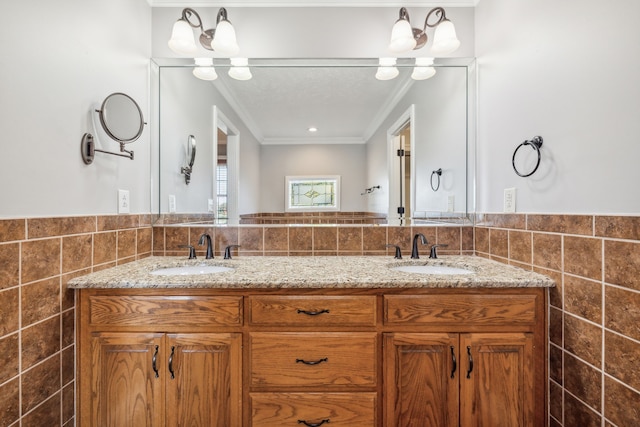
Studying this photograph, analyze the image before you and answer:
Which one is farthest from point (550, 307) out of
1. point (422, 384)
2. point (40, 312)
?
point (40, 312)

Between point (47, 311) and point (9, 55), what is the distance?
88 centimetres

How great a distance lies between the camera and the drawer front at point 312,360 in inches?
45.0

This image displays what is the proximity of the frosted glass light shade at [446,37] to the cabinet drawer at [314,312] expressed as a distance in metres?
1.43

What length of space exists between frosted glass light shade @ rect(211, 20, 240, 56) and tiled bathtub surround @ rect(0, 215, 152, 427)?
107 centimetres

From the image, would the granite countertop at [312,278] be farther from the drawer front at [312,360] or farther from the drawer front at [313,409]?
the drawer front at [313,409]

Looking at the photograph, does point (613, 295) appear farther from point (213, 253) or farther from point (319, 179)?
point (213, 253)

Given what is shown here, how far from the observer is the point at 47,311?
1079mm

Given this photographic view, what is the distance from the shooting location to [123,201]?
1475 millimetres

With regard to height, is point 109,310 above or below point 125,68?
below

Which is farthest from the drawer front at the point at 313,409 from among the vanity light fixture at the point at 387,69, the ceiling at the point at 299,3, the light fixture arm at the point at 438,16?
the ceiling at the point at 299,3

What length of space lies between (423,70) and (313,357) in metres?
1.65

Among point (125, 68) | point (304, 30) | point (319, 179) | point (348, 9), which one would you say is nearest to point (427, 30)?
point (348, 9)

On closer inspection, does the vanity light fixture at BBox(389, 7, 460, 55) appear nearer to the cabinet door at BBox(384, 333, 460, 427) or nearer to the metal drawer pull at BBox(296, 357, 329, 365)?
the cabinet door at BBox(384, 333, 460, 427)

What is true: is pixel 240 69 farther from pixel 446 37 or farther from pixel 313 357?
pixel 313 357
